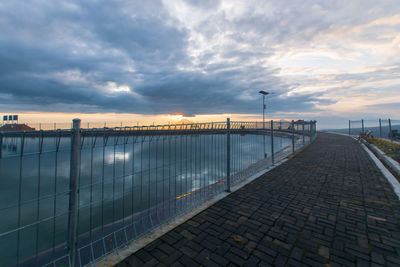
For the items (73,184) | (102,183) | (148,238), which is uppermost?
(73,184)

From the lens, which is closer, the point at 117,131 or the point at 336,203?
the point at 117,131

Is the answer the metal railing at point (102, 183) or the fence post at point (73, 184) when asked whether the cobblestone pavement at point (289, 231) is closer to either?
the metal railing at point (102, 183)

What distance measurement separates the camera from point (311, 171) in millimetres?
7562

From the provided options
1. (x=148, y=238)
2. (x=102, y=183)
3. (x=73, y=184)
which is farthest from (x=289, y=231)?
(x=73, y=184)

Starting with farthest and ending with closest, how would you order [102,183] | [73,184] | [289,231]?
[289,231]
[102,183]
[73,184]

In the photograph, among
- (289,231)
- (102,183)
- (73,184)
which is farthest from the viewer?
(289,231)

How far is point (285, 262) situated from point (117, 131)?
3.29m

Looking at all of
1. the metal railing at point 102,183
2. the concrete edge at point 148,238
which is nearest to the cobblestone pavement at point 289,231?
the concrete edge at point 148,238

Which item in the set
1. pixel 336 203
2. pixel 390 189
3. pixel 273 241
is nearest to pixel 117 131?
pixel 273 241

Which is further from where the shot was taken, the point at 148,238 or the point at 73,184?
the point at 148,238

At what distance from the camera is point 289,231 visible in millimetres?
3471

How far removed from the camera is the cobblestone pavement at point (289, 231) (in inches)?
110

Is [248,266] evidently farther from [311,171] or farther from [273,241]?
[311,171]

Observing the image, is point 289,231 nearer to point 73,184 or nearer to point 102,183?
point 102,183
